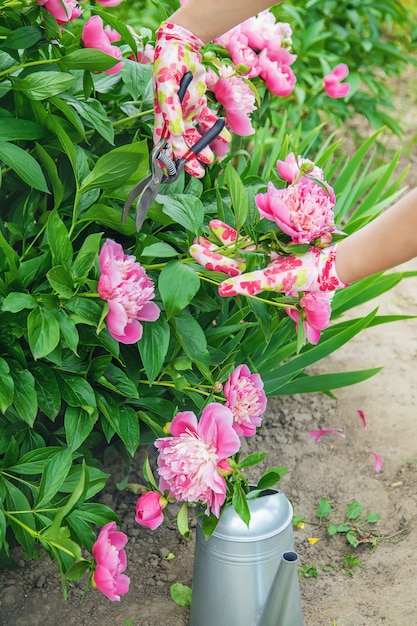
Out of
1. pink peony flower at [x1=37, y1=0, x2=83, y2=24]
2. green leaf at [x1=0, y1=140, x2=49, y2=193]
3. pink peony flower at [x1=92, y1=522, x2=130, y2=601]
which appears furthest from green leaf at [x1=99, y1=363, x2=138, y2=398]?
pink peony flower at [x1=37, y1=0, x2=83, y2=24]

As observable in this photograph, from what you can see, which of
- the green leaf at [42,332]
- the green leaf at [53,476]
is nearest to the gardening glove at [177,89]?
the green leaf at [42,332]

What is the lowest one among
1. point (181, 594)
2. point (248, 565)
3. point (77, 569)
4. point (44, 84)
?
point (181, 594)

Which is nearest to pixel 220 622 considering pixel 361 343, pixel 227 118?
pixel 227 118

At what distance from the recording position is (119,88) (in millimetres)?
1466

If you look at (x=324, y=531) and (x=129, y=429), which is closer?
(x=129, y=429)

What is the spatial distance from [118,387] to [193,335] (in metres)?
0.15

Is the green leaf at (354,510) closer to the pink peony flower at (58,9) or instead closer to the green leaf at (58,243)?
the green leaf at (58,243)

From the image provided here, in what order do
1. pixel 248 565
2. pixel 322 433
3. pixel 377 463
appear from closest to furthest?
pixel 248 565, pixel 377 463, pixel 322 433

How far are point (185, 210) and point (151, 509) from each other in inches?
18.2

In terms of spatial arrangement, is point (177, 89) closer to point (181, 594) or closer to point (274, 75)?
point (274, 75)

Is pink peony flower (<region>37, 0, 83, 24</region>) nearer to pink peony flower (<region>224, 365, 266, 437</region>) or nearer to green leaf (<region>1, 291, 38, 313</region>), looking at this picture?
green leaf (<region>1, 291, 38, 313</region>)

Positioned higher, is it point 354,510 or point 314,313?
point 314,313

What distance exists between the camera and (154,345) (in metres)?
1.22

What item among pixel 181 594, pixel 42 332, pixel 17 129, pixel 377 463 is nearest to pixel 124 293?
pixel 42 332
